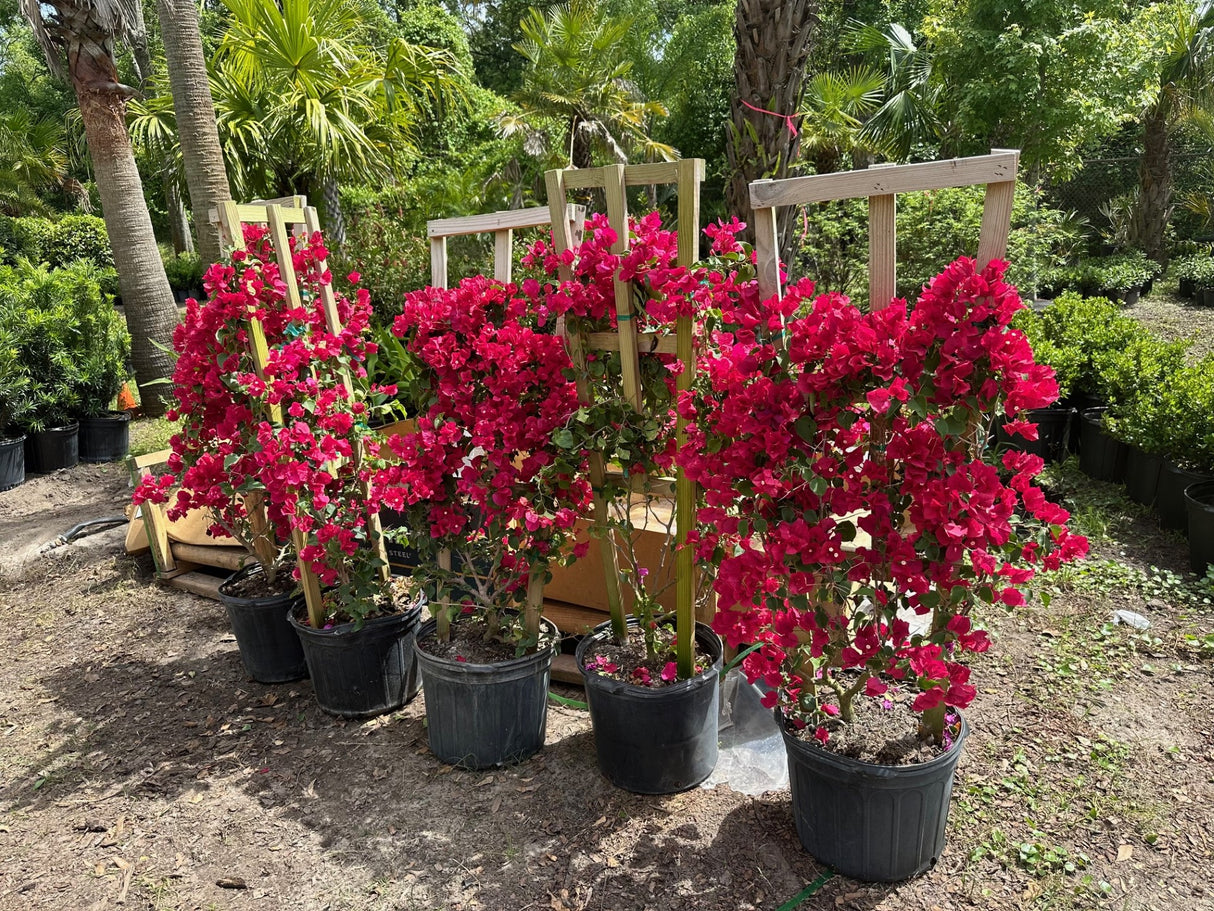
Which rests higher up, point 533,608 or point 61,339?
point 61,339

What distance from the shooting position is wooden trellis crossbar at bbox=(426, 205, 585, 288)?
2721 mm

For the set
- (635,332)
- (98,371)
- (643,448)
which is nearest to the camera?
(635,332)

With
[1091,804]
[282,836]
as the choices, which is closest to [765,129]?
[1091,804]

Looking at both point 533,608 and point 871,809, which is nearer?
point 871,809

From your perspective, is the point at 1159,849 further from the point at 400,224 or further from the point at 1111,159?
the point at 1111,159

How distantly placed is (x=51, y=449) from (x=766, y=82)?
5900mm

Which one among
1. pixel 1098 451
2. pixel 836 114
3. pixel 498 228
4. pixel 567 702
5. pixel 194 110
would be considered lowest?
pixel 567 702

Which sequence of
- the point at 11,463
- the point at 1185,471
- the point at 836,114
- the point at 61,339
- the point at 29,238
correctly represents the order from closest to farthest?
the point at 1185,471, the point at 11,463, the point at 61,339, the point at 836,114, the point at 29,238

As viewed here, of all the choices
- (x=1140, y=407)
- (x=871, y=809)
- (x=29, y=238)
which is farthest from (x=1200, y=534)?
(x=29, y=238)

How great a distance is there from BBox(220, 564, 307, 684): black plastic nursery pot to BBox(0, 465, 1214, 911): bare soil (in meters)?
0.07

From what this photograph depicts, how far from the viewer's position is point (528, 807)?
248 cm

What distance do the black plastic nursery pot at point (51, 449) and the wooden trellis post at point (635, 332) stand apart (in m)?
5.70

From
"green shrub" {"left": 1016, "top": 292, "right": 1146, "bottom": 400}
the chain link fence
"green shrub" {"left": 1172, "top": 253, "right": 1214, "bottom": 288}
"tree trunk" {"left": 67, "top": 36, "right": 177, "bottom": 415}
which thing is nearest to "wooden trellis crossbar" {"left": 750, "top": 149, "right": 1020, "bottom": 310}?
"green shrub" {"left": 1016, "top": 292, "right": 1146, "bottom": 400}

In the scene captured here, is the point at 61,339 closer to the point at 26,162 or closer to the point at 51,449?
the point at 51,449
